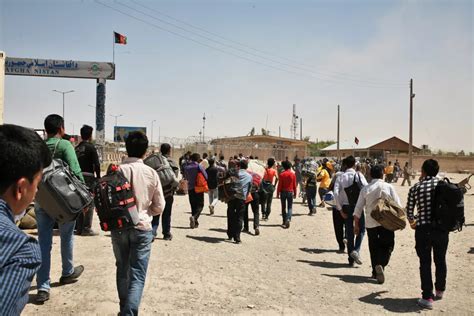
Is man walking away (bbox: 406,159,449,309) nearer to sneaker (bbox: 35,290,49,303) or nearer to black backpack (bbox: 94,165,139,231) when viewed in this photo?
black backpack (bbox: 94,165,139,231)

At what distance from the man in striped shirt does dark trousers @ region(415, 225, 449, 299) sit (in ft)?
15.8

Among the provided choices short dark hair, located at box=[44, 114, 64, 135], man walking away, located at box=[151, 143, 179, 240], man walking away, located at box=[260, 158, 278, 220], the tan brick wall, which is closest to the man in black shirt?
man walking away, located at box=[151, 143, 179, 240]

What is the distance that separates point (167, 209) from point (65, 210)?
13.7ft

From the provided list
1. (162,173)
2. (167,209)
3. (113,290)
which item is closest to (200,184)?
(167,209)

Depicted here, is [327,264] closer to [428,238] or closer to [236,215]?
[236,215]

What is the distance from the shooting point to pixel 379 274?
6.13 meters

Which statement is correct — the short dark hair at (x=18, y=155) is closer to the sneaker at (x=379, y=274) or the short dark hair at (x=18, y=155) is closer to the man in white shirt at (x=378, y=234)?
the man in white shirt at (x=378, y=234)

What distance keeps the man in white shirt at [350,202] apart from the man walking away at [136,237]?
13.5 ft

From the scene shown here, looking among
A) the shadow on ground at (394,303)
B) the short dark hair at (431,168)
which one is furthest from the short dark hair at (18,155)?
the short dark hair at (431,168)

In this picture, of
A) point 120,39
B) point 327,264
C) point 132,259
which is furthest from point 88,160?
point 120,39

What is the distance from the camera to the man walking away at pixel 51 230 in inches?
181

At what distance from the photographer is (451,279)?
6.62m

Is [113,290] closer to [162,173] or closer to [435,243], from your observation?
[162,173]

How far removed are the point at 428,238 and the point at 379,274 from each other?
1120 millimetres
